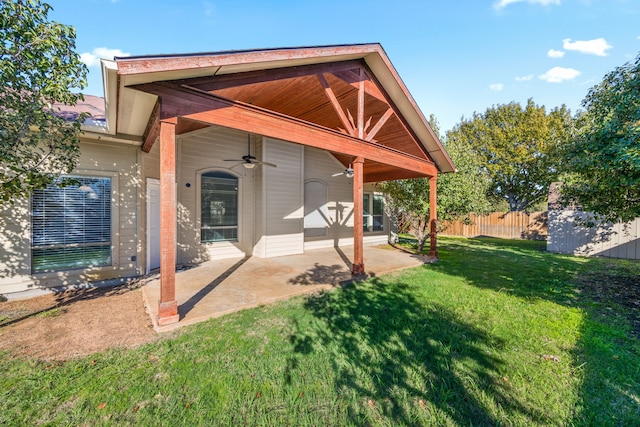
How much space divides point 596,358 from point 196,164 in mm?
8187

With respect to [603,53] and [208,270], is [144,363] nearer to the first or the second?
[208,270]

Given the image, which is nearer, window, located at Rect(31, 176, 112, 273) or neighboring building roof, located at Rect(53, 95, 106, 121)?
window, located at Rect(31, 176, 112, 273)

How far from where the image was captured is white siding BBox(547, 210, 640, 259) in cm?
905

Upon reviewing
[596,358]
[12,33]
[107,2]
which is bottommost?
[596,358]

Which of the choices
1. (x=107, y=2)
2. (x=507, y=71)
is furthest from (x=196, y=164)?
(x=507, y=71)

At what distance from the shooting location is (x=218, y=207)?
7480mm

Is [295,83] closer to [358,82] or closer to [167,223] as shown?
[358,82]

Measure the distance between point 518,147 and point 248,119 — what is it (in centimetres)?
2227

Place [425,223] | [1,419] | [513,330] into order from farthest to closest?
[425,223] < [513,330] < [1,419]

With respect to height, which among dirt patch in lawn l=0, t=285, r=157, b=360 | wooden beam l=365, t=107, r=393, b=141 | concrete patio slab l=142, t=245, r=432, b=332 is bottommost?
dirt patch in lawn l=0, t=285, r=157, b=360

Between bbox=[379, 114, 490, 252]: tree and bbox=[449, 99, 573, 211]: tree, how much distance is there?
10851 mm

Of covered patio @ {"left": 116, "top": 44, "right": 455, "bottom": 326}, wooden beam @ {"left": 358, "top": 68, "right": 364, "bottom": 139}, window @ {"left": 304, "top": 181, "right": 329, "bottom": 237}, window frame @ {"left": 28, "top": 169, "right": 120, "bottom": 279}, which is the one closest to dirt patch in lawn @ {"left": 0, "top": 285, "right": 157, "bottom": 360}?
covered patio @ {"left": 116, "top": 44, "right": 455, "bottom": 326}

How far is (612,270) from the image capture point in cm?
714

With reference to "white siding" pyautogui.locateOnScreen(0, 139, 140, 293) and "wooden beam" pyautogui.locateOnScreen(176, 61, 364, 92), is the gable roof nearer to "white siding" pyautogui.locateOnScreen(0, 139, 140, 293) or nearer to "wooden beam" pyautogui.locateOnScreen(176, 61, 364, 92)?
"wooden beam" pyautogui.locateOnScreen(176, 61, 364, 92)
